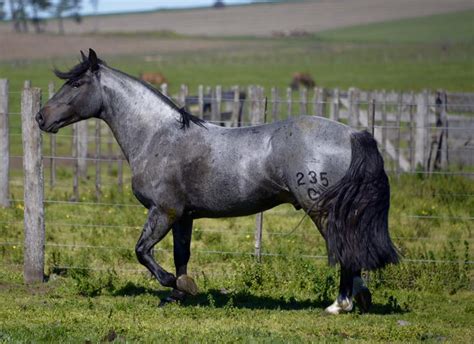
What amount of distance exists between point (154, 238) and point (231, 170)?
1004mm

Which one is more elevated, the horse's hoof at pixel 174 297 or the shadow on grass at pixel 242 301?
the horse's hoof at pixel 174 297

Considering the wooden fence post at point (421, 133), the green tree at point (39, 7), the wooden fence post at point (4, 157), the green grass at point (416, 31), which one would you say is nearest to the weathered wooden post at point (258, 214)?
the wooden fence post at point (4, 157)

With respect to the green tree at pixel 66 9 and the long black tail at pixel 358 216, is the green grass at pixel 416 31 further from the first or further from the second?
the long black tail at pixel 358 216

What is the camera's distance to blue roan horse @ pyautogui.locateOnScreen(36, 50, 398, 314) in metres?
8.34

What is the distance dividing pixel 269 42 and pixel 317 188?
284 ft

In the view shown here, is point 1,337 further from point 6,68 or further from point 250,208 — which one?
point 6,68

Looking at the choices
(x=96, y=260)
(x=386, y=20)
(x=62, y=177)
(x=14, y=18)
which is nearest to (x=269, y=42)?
(x=386, y=20)

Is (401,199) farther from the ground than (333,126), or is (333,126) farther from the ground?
(333,126)

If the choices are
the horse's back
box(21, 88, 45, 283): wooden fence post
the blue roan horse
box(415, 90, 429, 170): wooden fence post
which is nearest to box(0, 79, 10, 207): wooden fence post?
box(21, 88, 45, 283): wooden fence post

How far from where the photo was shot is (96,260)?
11.2 metres

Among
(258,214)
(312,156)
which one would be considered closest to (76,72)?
(312,156)

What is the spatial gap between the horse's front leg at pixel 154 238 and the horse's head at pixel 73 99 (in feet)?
4.26

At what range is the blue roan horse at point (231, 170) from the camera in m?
8.34

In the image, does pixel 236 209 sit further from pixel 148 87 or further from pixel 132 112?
pixel 148 87
